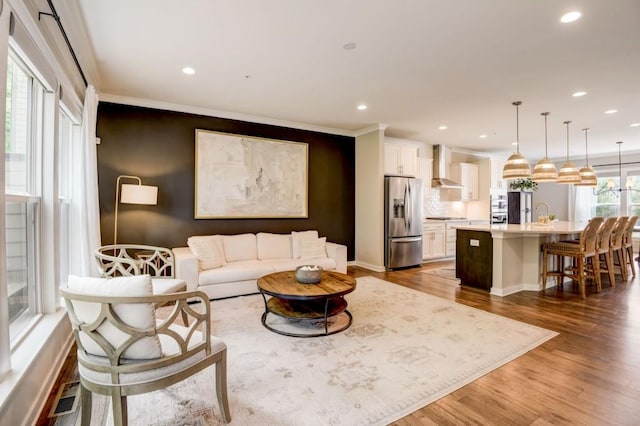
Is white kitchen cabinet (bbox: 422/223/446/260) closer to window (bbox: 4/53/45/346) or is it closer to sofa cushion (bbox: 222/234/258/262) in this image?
sofa cushion (bbox: 222/234/258/262)

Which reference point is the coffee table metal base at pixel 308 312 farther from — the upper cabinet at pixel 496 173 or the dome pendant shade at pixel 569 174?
the upper cabinet at pixel 496 173

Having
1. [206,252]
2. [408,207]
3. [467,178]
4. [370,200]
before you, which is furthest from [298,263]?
[467,178]

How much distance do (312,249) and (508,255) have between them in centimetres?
286

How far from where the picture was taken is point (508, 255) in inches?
173

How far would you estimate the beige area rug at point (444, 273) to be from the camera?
17.6 ft

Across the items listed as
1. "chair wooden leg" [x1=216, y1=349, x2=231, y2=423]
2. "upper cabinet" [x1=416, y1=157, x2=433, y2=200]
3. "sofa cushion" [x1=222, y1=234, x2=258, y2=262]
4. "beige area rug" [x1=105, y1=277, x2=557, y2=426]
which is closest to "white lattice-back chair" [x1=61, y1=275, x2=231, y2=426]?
"chair wooden leg" [x1=216, y1=349, x2=231, y2=423]

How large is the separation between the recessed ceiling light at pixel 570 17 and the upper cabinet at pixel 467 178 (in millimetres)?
5383

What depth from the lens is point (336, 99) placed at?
437cm

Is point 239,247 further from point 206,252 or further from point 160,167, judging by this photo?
point 160,167

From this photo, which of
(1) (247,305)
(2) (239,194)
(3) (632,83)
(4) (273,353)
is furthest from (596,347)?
(2) (239,194)

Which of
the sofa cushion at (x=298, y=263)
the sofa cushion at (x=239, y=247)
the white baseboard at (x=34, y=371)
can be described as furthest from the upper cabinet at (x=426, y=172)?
the white baseboard at (x=34, y=371)

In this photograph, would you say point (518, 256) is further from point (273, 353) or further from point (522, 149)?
point (522, 149)

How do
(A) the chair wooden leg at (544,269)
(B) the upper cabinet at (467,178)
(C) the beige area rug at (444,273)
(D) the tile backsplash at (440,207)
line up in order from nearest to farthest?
(A) the chair wooden leg at (544,269), (C) the beige area rug at (444,273), (D) the tile backsplash at (440,207), (B) the upper cabinet at (467,178)

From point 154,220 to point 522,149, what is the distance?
332 inches
